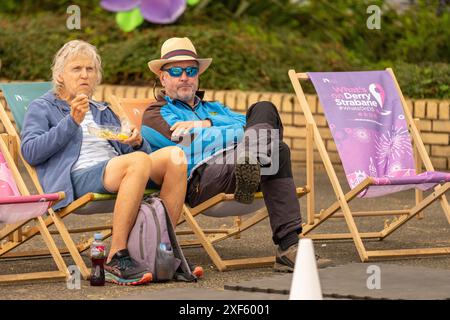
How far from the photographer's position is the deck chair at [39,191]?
5.75 meters

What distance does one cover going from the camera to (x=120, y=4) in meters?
2.53

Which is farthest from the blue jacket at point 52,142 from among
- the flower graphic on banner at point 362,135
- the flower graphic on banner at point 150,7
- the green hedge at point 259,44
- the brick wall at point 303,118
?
the green hedge at point 259,44

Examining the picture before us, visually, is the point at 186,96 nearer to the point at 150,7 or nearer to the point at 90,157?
the point at 90,157

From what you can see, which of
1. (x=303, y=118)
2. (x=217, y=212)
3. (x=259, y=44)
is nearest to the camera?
(x=217, y=212)

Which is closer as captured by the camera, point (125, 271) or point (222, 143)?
point (125, 271)

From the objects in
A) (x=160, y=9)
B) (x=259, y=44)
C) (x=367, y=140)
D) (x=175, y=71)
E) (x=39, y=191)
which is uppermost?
(x=259, y=44)

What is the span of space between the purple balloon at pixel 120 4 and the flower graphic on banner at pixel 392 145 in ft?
14.9

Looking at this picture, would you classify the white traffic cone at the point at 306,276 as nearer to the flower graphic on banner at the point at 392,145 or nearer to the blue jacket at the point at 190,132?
the blue jacket at the point at 190,132

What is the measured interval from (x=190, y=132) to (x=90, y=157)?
0.59 m

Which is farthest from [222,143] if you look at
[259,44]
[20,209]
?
[259,44]

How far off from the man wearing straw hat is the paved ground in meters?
0.34
